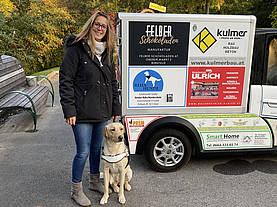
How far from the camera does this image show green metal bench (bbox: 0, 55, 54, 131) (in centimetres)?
509

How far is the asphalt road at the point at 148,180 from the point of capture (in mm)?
3078

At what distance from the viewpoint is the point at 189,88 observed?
11.4ft

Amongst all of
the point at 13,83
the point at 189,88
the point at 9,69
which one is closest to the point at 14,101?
the point at 13,83

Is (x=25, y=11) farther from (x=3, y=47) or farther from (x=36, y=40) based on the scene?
(x=3, y=47)

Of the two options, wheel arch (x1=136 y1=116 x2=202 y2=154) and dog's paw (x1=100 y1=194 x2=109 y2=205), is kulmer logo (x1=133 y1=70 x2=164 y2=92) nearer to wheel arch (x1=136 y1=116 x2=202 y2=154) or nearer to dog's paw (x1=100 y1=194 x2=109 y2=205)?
wheel arch (x1=136 y1=116 x2=202 y2=154)

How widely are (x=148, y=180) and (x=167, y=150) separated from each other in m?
0.48

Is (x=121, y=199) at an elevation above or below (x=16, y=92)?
below

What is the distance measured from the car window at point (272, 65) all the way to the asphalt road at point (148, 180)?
1.32 metres

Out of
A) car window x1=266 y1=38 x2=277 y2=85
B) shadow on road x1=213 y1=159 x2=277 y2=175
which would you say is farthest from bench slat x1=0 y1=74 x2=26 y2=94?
car window x1=266 y1=38 x2=277 y2=85

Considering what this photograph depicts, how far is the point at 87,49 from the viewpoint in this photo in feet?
8.80

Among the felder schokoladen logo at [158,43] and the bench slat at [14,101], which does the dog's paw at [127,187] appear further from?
the bench slat at [14,101]

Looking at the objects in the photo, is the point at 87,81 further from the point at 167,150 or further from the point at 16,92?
the point at 16,92

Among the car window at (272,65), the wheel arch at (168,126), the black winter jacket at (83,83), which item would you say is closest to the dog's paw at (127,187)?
the wheel arch at (168,126)

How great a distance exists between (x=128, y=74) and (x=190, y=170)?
169cm
